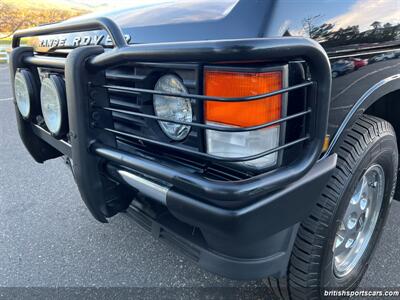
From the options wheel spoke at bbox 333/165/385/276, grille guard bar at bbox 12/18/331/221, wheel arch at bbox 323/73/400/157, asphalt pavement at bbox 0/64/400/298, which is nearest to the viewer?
grille guard bar at bbox 12/18/331/221

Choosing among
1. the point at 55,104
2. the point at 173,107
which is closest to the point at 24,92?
the point at 55,104

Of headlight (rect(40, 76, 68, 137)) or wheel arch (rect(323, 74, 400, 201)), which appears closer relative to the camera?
wheel arch (rect(323, 74, 400, 201))

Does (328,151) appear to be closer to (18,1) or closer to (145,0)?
(145,0)

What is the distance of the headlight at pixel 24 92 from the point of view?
6.68ft

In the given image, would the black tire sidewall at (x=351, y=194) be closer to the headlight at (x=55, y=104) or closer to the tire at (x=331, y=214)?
the tire at (x=331, y=214)

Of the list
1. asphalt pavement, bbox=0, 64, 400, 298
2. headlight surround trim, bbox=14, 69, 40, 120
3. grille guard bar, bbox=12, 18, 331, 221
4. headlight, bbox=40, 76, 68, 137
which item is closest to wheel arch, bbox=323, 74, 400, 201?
grille guard bar, bbox=12, 18, 331, 221

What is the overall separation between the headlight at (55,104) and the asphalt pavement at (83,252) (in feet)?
2.12

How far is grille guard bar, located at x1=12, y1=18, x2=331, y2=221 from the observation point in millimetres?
1146

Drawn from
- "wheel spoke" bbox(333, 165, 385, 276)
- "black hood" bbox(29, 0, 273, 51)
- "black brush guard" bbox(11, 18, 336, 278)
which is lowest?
"wheel spoke" bbox(333, 165, 385, 276)

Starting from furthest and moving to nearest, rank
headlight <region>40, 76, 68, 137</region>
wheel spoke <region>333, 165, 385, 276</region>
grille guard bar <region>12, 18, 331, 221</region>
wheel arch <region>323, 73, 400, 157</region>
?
1. wheel spoke <region>333, 165, 385, 276</region>
2. headlight <region>40, 76, 68, 137</region>
3. wheel arch <region>323, 73, 400, 157</region>
4. grille guard bar <region>12, 18, 331, 221</region>

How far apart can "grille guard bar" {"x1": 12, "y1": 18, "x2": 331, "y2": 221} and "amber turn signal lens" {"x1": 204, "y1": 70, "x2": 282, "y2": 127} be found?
0.08 m

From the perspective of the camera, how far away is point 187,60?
121 centimetres

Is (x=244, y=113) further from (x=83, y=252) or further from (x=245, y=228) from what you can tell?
(x=83, y=252)

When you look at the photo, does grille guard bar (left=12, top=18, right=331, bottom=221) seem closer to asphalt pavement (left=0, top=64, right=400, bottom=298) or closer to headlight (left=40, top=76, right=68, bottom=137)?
headlight (left=40, top=76, right=68, bottom=137)
